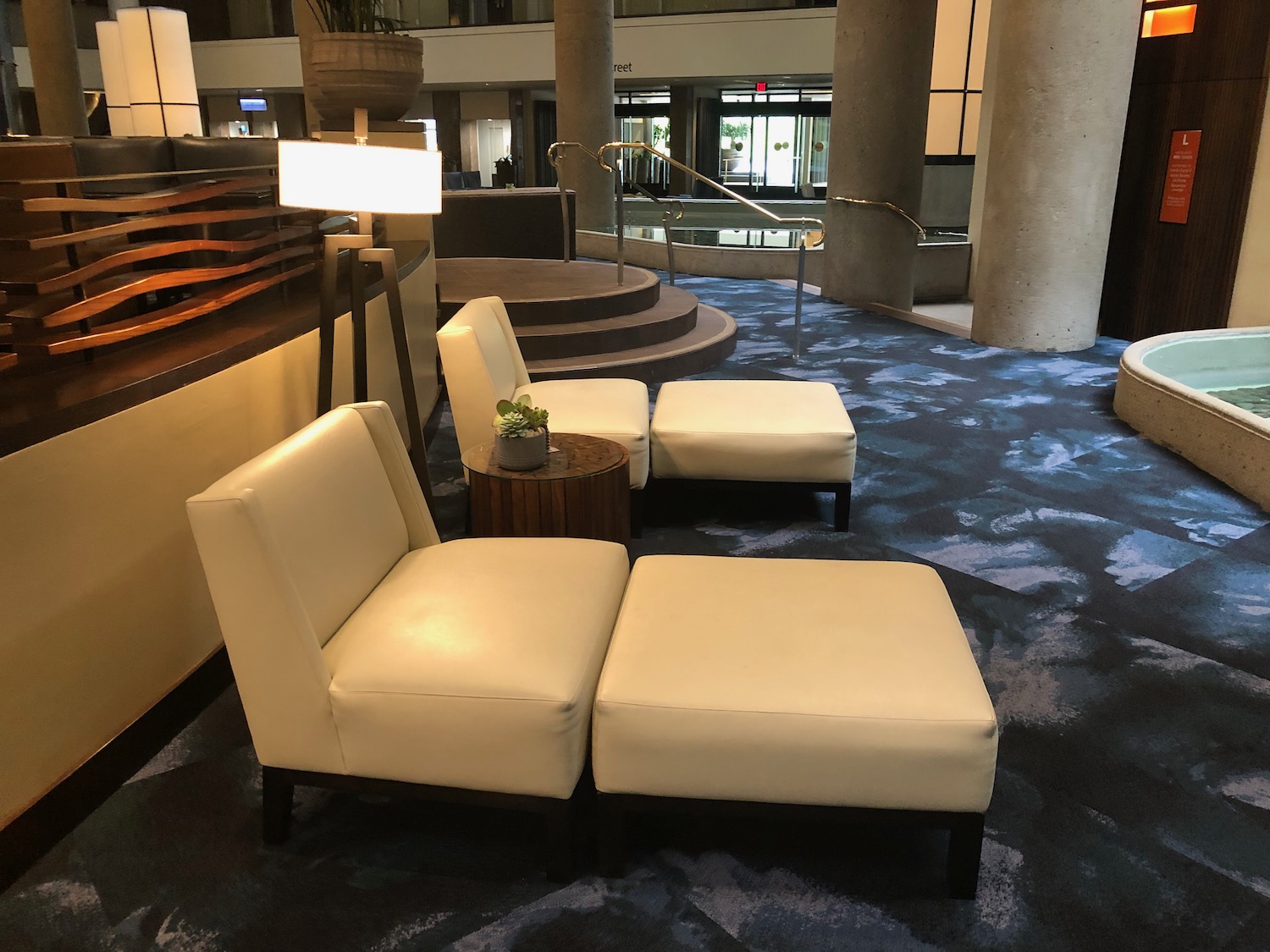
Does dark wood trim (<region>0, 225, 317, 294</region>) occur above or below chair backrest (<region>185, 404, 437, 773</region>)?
above

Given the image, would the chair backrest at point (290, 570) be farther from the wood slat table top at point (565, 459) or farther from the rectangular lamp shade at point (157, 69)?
the rectangular lamp shade at point (157, 69)

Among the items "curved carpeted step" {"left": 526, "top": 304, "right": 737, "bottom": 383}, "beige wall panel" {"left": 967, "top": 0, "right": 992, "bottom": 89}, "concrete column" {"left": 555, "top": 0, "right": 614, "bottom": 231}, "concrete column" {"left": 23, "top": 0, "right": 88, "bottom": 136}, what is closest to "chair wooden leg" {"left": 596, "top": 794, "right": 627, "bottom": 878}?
"curved carpeted step" {"left": 526, "top": 304, "right": 737, "bottom": 383}

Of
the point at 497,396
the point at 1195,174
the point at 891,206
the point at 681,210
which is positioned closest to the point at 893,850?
the point at 497,396

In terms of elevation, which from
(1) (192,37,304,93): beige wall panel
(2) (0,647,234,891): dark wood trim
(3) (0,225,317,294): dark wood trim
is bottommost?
(2) (0,647,234,891): dark wood trim

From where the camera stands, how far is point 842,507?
380 centimetres

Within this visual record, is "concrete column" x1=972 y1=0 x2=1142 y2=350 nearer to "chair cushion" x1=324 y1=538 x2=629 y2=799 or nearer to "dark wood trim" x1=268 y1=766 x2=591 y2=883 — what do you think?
"chair cushion" x1=324 y1=538 x2=629 y2=799

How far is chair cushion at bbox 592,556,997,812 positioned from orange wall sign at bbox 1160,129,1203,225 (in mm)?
6167

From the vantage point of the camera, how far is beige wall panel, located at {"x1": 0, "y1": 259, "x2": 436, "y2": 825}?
1.97m

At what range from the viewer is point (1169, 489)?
14.0ft

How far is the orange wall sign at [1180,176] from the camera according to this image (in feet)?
22.4

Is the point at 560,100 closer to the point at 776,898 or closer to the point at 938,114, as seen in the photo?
the point at 938,114

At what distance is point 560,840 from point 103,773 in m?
1.07

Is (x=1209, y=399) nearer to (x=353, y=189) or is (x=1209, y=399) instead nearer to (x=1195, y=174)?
(x=1195, y=174)

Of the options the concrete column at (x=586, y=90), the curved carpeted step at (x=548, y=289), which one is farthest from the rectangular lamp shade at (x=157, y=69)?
the concrete column at (x=586, y=90)
